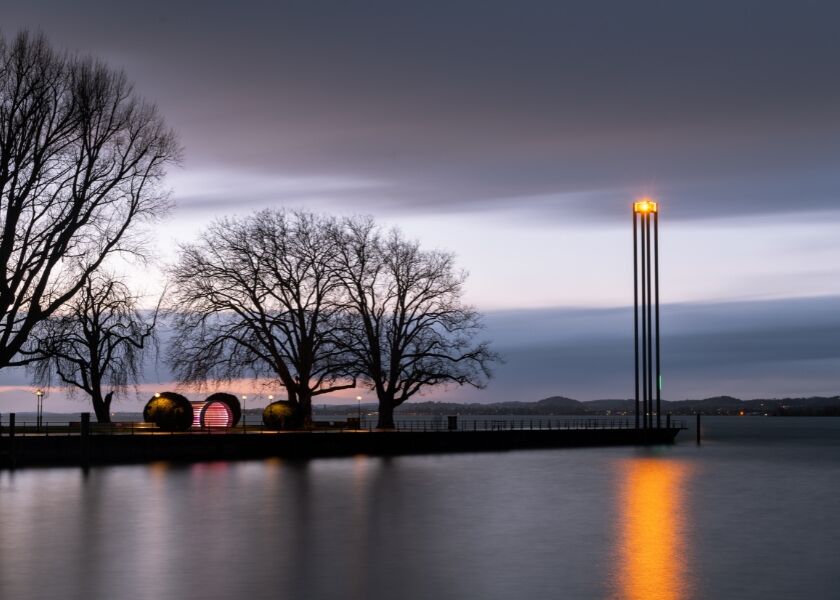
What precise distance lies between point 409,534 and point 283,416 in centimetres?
4443

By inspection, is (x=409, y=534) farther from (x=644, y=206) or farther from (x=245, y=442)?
(x=644, y=206)

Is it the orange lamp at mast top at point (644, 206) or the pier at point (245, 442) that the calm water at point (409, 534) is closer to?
the pier at point (245, 442)

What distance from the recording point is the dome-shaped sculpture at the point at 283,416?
260ft

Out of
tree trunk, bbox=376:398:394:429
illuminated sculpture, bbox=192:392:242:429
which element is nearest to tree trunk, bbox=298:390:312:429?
illuminated sculpture, bbox=192:392:242:429

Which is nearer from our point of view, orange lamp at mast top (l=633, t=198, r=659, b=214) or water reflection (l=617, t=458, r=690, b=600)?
water reflection (l=617, t=458, r=690, b=600)

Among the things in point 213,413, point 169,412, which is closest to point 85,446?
point 169,412

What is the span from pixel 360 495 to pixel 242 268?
3430cm

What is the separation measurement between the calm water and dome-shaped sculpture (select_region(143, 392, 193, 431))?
9718 mm

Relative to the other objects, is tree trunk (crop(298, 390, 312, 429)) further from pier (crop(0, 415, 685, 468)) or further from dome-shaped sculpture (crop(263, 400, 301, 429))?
pier (crop(0, 415, 685, 468))

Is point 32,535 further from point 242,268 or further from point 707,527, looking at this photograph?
point 242,268

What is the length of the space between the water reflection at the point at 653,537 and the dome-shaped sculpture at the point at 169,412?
29.1 meters

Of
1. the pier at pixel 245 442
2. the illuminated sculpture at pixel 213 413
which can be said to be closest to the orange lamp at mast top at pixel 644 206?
the pier at pixel 245 442

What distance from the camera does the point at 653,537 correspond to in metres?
35.3

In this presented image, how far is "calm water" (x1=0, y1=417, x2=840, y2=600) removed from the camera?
2592 cm
